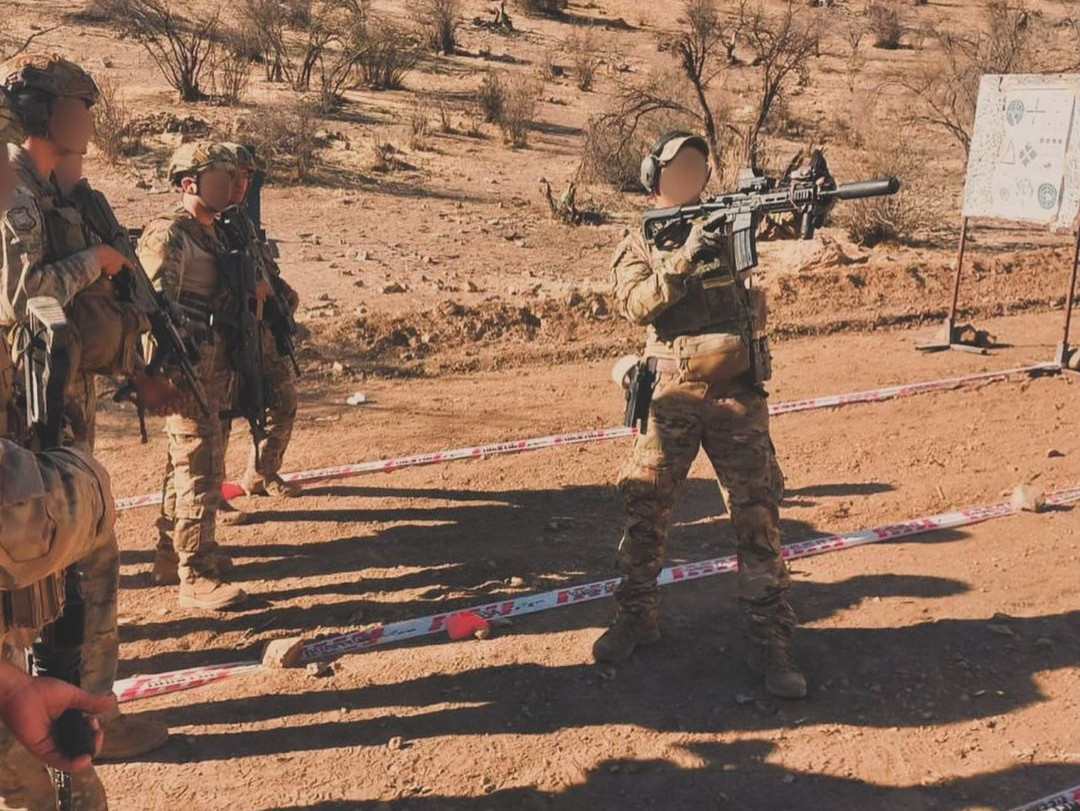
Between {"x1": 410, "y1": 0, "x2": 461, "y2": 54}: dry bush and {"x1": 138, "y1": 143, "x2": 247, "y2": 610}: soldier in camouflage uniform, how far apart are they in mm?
18859

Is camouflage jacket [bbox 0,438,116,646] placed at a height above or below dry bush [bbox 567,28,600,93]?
below

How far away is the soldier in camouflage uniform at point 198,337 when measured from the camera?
14.8 ft

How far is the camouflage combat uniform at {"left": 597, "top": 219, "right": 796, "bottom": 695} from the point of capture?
3.89m

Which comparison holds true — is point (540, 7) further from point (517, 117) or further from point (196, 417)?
point (196, 417)

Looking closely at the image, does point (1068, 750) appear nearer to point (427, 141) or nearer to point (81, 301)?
point (81, 301)

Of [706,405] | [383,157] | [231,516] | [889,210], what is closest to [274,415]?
[231,516]

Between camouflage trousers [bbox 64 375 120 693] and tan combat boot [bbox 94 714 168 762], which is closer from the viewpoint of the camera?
camouflage trousers [bbox 64 375 120 693]

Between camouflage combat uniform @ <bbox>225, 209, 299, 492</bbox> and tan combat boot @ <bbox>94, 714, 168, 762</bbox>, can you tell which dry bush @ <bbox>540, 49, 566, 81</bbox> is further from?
tan combat boot @ <bbox>94, 714, 168, 762</bbox>

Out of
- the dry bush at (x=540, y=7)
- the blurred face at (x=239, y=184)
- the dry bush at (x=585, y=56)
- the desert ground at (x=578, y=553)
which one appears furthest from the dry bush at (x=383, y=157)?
the dry bush at (x=540, y=7)

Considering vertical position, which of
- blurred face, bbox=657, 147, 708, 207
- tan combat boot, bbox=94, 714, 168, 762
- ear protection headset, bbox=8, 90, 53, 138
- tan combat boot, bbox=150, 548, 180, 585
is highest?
ear protection headset, bbox=8, 90, 53, 138

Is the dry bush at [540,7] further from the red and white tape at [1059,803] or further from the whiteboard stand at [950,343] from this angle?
the red and white tape at [1059,803]

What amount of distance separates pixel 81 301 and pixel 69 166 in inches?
18.5

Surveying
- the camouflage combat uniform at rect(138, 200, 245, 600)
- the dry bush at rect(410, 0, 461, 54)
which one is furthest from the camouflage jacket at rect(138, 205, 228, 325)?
the dry bush at rect(410, 0, 461, 54)

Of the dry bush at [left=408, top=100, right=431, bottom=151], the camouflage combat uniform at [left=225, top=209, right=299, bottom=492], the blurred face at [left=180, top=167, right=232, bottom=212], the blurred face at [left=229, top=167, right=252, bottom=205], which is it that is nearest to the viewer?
the blurred face at [left=180, top=167, right=232, bottom=212]
